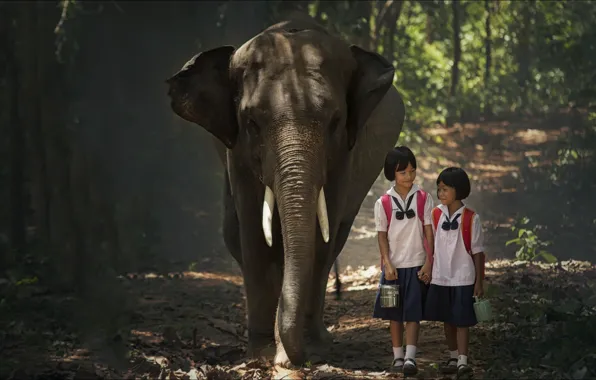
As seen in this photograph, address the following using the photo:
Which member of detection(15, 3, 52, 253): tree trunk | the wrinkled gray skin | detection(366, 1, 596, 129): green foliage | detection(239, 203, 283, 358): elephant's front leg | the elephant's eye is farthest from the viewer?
detection(366, 1, 596, 129): green foliage

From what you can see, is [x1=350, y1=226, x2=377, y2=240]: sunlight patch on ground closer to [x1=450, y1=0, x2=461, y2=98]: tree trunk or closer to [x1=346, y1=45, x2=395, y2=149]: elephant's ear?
[x1=346, y1=45, x2=395, y2=149]: elephant's ear

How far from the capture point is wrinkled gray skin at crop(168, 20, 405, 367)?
280 inches

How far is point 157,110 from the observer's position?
20.3 meters

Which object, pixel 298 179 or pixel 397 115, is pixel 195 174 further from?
pixel 298 179

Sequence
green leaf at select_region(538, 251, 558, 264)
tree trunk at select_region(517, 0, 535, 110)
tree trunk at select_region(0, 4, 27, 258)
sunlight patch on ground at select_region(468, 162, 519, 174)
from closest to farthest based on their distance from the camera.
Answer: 1. green leaf at select_region(538, 251, 558, 264)
2. tree trunk at select_region(0, 4, 27, 258)
3. sunlight patch on ground at select_region(468, 162, 519, 174)
4. tree trunk at select_region(517, 0, 535, 110)

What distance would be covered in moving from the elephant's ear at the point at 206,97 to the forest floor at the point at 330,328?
5.58 ft

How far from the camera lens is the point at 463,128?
24812 millimetres

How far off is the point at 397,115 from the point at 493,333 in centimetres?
319

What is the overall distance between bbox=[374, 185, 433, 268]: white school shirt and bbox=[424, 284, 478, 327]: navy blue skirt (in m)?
0.21

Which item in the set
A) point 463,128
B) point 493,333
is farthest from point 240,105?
point 463,128

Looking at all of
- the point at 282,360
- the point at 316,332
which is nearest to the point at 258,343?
the point at 316,332

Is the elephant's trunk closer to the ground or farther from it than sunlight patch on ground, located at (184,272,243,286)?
farther from it

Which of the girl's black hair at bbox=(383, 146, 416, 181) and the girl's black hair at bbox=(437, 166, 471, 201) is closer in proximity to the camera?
the girl's black hair at bbox=(437, 166, 471, 201)

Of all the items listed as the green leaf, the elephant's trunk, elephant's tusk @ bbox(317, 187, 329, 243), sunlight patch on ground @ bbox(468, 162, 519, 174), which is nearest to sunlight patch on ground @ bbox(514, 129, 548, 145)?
sunlight patch on ground @ bbox(468, 162, 519, 174)
